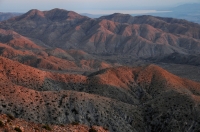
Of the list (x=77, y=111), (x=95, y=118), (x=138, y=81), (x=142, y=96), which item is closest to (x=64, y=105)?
(x=77, y=111)

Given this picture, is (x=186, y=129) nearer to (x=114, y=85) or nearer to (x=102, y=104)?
(x=102, y=104)

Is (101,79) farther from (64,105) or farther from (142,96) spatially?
(64,105)

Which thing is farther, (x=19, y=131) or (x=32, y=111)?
(x=32, y=111)

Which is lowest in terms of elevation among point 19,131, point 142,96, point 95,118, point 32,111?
point 142,96

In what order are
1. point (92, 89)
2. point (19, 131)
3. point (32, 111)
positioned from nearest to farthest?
point (19, 131) < point (32, 111) < point (92, 89)

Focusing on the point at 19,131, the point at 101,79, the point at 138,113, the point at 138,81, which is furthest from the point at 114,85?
the point at 19,131

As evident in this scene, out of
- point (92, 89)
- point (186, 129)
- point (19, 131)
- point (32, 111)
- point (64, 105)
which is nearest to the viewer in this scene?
point (19, 131)

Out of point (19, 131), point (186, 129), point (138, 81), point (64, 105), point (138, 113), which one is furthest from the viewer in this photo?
point (138, 81)

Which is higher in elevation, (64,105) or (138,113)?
(64,105)

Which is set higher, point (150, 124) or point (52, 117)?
point (52, 117)
